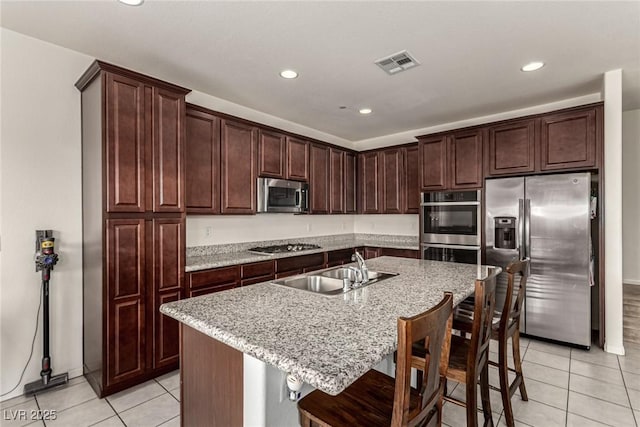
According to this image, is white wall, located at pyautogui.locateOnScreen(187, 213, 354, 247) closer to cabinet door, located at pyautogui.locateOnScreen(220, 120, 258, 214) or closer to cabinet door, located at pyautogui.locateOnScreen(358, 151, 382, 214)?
cabinet door, located at pyautogui.locateOnScreen(220, 120, 258, 214)

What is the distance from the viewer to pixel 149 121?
2.57m

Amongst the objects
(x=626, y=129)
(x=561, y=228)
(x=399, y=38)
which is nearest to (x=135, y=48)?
(x=399, y=38)

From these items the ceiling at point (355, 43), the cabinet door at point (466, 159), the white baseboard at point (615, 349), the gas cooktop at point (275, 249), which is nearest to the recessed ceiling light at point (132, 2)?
the ceiling at point (355, 43)

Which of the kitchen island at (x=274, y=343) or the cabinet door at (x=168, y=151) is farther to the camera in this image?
the cabinet door at (x=168, y=151)

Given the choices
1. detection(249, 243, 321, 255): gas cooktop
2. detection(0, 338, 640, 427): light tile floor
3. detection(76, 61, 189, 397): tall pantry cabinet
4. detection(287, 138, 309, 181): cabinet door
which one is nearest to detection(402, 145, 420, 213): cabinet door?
detection(287, 138, 309, 181): cabinet door

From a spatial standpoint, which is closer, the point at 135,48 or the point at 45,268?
the point at 45,268

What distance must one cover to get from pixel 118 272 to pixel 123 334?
48 centimetres

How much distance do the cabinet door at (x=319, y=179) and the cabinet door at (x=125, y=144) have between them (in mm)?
2319

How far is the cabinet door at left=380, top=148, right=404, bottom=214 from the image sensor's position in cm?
482

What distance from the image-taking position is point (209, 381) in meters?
1.47

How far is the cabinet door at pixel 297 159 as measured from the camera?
414 centimetres

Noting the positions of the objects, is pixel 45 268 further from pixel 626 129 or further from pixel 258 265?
pixel 626 129

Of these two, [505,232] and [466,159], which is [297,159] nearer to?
[466,159]

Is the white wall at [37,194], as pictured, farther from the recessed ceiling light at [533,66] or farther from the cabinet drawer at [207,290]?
the recessed ceiling light at [533,66]
